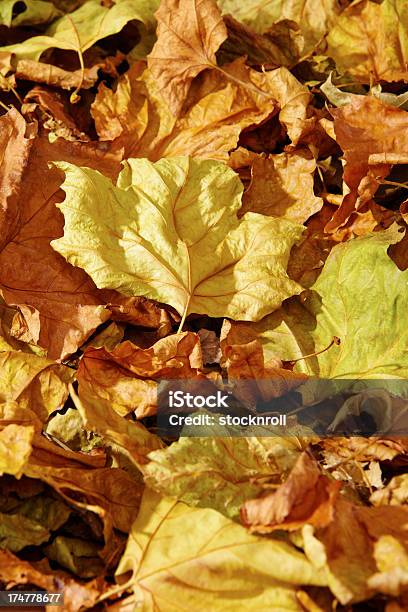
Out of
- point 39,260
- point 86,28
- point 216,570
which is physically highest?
point 86,28

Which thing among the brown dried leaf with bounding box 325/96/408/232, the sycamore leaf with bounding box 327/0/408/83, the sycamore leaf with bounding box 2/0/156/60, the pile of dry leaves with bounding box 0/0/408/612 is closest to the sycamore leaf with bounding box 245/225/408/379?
the pile of dry leaves with bounding box 0/0/408/612

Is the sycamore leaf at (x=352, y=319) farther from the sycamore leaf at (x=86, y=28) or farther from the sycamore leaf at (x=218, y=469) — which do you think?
the sycamore leaf at (x=86, y=28)

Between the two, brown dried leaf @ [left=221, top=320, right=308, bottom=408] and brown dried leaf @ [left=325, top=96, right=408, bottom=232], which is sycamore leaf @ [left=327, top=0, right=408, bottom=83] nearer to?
brown dried leaf @ [left=325, top=96, right=408, bottom=232]

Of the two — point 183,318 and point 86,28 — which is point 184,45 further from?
point 183,318

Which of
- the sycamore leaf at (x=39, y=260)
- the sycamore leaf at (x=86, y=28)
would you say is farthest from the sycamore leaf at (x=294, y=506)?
the sycamore leaf at (x=86, y=28)

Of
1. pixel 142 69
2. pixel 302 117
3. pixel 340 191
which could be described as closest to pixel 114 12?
pixel 142 69

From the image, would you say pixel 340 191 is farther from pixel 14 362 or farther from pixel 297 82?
pixel 14 362

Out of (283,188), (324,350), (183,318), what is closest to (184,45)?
(283,188)
